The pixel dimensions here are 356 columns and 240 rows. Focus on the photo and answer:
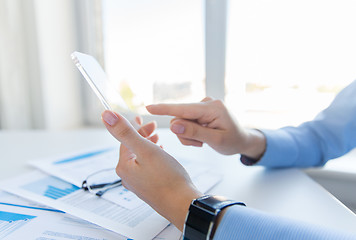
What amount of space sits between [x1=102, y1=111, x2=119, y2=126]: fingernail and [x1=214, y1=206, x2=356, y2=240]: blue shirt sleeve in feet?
0.60

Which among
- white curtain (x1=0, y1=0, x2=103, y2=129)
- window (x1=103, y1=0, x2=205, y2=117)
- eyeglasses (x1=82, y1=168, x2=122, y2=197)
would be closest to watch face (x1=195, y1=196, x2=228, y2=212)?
eyeglasses (x1=82, y1=168, x2=122, y2=197)

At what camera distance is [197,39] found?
3.81 feet

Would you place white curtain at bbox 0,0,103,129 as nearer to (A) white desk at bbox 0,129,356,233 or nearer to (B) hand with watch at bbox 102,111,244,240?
(A) white desk at bbox 0,129,356,233

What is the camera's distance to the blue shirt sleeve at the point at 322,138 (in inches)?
23.9

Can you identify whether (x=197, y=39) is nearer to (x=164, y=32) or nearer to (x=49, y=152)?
(x=164, y=32)

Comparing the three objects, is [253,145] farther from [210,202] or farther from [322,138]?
[210,202]

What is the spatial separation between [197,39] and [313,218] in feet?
3.11

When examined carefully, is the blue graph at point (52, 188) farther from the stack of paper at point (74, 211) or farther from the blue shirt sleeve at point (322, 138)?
the blue shirt sleeve at point (322, 138)

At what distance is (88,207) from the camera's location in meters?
0.39

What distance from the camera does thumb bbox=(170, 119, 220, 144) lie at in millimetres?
456

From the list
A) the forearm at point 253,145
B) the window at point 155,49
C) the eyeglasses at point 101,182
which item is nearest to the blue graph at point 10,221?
the eyeglasses at point 101,182

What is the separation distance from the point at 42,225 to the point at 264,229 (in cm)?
29

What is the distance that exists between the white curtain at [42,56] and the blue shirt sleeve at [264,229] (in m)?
1.17

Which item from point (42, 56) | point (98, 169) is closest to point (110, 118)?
point (98, 169)
